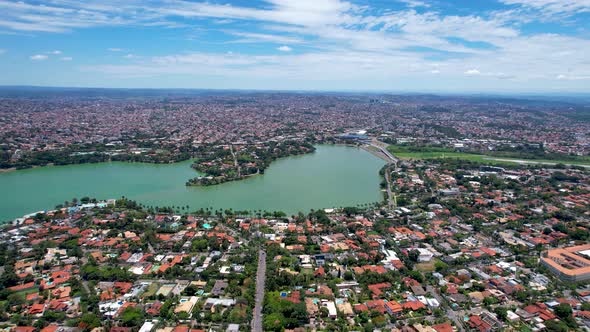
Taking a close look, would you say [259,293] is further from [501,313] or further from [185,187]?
[185,187]

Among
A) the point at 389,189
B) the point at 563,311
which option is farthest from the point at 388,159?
the point at 563,311

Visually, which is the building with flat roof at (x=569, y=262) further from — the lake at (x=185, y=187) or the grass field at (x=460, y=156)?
the grass field at (x=460, y=156)

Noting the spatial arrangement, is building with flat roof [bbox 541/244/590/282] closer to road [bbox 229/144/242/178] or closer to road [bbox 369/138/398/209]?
road [bbox 369/138/398/209]

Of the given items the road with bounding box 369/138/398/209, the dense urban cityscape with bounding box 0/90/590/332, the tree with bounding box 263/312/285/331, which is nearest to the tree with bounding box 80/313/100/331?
the dense urban cityscape with bounding box 0/90/590/332

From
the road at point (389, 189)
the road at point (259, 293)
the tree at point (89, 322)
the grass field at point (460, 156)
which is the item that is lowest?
the road at point (259, 293)

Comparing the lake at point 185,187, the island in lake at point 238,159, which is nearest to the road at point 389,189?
the lake at point 185,187

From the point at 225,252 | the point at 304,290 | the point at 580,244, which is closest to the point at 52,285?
the point at 225,252
